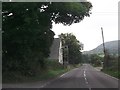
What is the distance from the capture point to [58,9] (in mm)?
41531

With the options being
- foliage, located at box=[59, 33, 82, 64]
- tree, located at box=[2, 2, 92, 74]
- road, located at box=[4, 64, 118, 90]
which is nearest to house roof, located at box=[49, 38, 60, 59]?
foliage, located at box=[59, 33, 82, 64]

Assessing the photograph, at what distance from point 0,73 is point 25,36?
14.3 ft

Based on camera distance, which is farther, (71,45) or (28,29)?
(71,45)

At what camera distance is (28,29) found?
37750mm

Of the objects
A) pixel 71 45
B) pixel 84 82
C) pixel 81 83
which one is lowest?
pixel 71 45

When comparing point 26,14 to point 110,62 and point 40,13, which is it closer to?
point 40,13

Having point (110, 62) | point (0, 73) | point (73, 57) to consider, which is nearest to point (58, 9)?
point (0, 73)

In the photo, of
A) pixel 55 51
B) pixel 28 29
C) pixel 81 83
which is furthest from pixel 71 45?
pixel 81 83

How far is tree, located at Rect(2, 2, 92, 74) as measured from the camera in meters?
38.2

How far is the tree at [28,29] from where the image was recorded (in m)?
38.2

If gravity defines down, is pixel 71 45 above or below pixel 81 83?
below

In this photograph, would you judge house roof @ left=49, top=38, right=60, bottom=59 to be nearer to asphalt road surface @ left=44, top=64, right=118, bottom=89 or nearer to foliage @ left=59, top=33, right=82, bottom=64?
foliage @ left=59, top=33, right=82, bottom=64

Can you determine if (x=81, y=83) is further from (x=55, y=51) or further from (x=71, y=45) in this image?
(x=71, y=45)

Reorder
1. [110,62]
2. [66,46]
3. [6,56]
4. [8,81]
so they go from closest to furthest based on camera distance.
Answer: [8,81] < [6,56] < [110,62] < [66,46]
